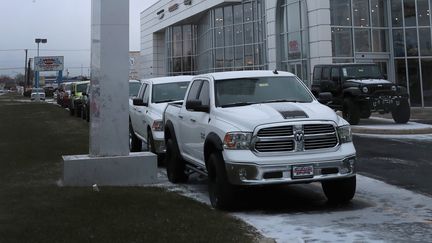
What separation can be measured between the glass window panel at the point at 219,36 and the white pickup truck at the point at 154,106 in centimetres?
3210

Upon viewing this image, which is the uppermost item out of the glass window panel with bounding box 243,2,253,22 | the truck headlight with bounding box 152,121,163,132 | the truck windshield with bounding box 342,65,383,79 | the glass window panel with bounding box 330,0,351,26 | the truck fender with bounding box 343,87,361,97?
the glass window panel with bounding box 243,2,253,22

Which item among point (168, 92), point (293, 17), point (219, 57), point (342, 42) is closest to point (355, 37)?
point (342, 42)

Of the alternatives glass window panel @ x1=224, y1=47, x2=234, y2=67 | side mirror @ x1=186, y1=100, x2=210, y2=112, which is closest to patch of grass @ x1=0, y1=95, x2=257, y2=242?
side mirror @ x1=186, y1=100, x2=210, y2=112

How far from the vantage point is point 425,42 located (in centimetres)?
2889

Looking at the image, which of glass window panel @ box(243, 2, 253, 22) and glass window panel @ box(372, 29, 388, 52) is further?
glass window panel @ box(243, 2, 253, 22)

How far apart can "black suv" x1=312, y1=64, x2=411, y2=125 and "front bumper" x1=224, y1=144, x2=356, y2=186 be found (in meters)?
10.6

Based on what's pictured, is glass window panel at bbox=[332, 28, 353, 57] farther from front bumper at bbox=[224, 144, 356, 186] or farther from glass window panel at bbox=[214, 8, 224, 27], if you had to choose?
front bumper at bbox=[224, 144, 356, 186]

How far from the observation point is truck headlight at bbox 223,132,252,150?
7324 mm

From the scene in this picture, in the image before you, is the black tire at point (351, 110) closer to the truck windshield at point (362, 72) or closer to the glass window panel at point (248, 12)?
the truck windshield at point (362, 72)

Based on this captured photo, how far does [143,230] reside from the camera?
628 centimetres

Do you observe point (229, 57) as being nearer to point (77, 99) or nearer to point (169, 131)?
point (77, 99)

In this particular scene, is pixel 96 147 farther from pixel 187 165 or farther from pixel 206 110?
pixel 206 110

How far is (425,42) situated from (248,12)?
16525mm

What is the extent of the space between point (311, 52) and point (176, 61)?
29999 millimetres
